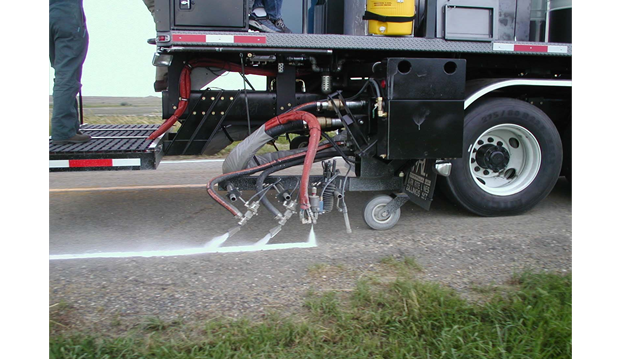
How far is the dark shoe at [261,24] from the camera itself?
469 centimetres

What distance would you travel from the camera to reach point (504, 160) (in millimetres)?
5039

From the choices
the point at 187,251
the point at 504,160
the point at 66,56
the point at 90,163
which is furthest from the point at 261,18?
the point at 504,160

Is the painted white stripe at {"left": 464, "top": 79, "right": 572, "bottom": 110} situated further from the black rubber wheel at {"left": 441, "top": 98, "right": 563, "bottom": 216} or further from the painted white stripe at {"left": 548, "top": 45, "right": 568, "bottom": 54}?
the painted white stripe at {"left": 548, "top": 45, "right": 568, "bottom": 54}

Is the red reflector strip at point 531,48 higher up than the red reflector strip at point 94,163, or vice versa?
the red reflector strip at point 531,48

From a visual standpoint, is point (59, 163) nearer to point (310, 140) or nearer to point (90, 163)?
point (90, 163)

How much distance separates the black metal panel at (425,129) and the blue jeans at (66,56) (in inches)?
107

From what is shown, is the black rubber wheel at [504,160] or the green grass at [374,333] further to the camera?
the black rubber wheel at [504,160]

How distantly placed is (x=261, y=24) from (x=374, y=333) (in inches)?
115

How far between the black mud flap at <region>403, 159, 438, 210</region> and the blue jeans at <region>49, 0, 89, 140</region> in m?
3.03

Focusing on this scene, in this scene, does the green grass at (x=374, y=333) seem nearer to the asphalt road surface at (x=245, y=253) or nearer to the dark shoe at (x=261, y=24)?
the asphalt road surface at (x=245, y=253)

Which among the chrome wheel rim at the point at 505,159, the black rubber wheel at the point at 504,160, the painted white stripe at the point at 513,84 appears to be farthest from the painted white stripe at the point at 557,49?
the chrome wheel rim at the point at 505,159

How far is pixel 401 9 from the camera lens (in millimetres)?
4523

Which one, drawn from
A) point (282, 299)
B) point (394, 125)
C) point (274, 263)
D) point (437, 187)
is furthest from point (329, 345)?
point (437, 187)

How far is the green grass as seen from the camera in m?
2.80
